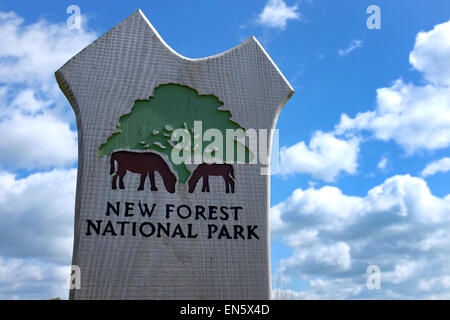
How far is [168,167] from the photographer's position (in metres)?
4.76

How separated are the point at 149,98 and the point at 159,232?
1.39m

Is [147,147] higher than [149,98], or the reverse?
[149,98]

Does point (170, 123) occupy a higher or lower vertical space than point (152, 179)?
higher

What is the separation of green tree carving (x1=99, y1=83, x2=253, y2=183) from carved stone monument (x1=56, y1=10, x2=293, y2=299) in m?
0.01

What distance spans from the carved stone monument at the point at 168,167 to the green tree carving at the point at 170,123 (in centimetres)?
1

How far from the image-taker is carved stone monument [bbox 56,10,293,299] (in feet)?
14.7

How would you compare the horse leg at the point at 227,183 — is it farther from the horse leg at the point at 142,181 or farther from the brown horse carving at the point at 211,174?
the horse leg at the point at 142,181

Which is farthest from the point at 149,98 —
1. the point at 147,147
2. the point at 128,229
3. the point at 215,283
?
the point at 215,283

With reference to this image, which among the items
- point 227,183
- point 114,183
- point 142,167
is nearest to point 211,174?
point 227,183

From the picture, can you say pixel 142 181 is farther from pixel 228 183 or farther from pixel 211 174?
pixel 228 183

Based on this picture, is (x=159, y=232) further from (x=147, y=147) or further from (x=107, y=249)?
(x=147, y=147)

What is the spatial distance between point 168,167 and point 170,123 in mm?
470

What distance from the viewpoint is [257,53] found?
524 cm

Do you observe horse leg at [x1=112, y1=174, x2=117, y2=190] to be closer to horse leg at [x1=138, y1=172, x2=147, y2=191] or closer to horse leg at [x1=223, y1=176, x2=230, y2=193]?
horse leg at [x1=138, y1=172, x2=147, y2=191]
